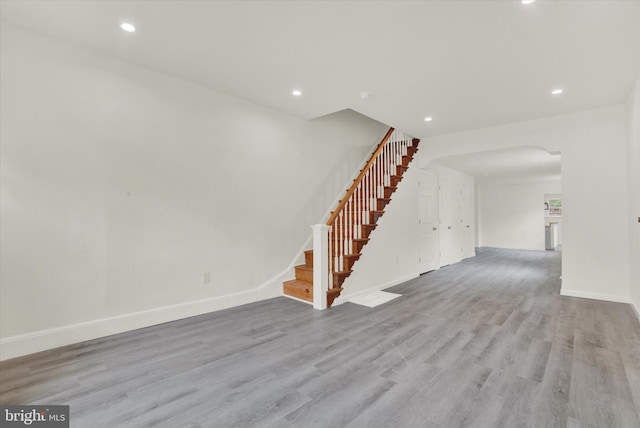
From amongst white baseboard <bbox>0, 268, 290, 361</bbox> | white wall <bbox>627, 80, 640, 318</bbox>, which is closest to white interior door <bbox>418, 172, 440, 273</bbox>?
white wall <bbox>627, 80, 640, 318</bbox>

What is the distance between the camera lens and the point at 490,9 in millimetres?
2176

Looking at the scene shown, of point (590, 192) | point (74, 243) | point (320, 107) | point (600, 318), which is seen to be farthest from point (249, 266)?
point (590, 192)

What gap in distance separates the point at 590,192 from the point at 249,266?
16.4ft

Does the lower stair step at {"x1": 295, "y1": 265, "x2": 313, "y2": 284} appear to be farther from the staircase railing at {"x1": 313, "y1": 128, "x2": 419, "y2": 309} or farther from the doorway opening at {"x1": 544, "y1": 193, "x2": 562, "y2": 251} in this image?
the doorway opening at {"x1": 544, "y1": 193, "x2": 562, "y2": 251}

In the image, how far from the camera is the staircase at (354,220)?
398 cm

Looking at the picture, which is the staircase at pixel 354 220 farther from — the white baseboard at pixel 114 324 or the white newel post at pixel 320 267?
the white baseboard at pixel 114 324

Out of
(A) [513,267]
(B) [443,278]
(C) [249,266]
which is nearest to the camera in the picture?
(C) [249,266]

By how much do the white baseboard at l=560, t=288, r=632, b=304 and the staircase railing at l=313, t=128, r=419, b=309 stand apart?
2.97 metres

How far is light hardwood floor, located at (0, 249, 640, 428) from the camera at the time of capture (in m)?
1.73

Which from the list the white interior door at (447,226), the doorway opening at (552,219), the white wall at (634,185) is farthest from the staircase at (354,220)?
the doorway opening at (552,219)

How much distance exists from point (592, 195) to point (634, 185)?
2.48 feet

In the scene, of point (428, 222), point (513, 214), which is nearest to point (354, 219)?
point (428, 222)

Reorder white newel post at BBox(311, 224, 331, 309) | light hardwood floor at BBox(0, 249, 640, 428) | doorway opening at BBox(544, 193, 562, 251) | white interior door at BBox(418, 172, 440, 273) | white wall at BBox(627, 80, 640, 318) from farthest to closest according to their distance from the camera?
Result: doorway opening at BBox(544, 193, 562, 251)
white interior door at BBox(418, 172, 440, 273)
white newel post at BBox(311, 224, 331, 309)
white wall at BBox(627, 80, 640, 318)
light hardwood floor at BBox(0, 249, 640, 428)

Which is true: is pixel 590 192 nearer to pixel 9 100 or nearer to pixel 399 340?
pixel 399 340
